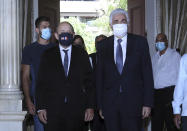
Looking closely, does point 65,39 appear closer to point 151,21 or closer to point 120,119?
point 120,119

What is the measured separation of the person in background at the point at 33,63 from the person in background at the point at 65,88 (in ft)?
2.32

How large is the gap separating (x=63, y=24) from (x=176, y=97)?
1505 millimetres

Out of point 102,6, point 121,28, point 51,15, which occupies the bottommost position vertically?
point 121,28

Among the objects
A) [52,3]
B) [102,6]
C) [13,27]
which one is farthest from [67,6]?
[13,27]

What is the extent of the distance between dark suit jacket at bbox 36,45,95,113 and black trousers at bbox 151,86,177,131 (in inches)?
93.9

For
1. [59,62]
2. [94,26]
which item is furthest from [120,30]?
[94,26]

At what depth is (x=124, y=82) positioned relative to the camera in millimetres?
4371

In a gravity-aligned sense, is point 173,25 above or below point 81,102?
above

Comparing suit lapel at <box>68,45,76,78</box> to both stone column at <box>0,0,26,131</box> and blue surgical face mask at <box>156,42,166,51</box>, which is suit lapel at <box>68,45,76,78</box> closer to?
stone column at <box>0,0,26,131</box>

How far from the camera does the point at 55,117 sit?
14.5 feet

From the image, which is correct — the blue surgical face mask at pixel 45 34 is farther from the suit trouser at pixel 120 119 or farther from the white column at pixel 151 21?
the white column at pixel 151 21

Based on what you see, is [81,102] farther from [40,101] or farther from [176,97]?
[176,97]

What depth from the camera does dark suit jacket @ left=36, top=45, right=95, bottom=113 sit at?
14.6ft

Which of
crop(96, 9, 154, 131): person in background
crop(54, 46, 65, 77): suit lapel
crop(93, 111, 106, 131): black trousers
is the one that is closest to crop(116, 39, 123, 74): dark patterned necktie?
crop(96, 9, 154, 131): person in background
